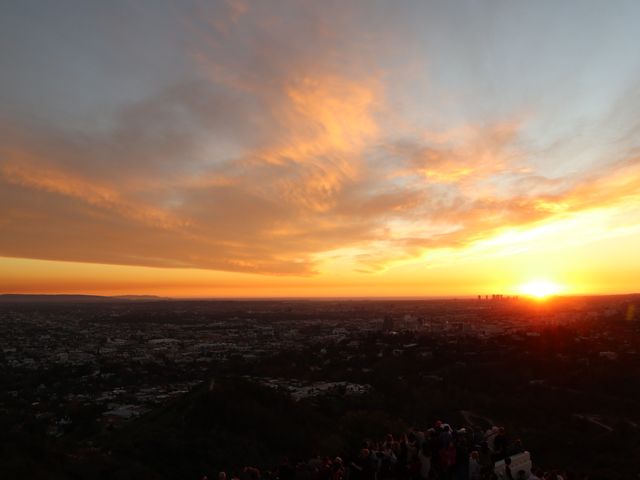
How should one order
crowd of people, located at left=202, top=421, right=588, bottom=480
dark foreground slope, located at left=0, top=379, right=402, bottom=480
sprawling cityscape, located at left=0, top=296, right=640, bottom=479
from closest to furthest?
crowd of people, located at left=202, top=421, right=588, bottom=480 → dark foreground slope, located at left=0, top=379, right=402, bottom=480 → sprawling cityscape, located at left=0, top=296, right=640, bottom=479

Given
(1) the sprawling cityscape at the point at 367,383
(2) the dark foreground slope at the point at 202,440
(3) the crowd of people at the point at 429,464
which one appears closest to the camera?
(3) the crowd of people at the point at 429,464

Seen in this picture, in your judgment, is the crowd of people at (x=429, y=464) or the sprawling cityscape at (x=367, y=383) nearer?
the crowd of people at (x=429, y=464)

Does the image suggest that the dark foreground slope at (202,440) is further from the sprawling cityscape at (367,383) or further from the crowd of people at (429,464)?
the crowd of people at (429,464)

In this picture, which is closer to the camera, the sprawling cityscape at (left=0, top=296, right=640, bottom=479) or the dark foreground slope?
Result: the dark foreground slope

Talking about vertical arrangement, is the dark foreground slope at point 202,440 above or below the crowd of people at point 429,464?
below

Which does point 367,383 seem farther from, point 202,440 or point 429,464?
point 429,464

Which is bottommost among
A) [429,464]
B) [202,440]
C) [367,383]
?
[202,440]

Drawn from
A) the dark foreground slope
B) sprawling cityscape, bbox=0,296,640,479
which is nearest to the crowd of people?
the dark foreground slope

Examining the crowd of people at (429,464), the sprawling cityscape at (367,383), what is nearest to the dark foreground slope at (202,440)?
the sprawling cityscape at (367,383)

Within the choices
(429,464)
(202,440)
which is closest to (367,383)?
(202,440)

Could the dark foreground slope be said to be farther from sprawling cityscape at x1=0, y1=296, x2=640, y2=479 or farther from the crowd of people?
the crowd of people

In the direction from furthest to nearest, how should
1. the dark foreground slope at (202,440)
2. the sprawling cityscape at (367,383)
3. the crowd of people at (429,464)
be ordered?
1. the sprawling cityscape at (367,383)
2. the dark foreground slope at (202,440)
3. the crowd of people at (429,464)
